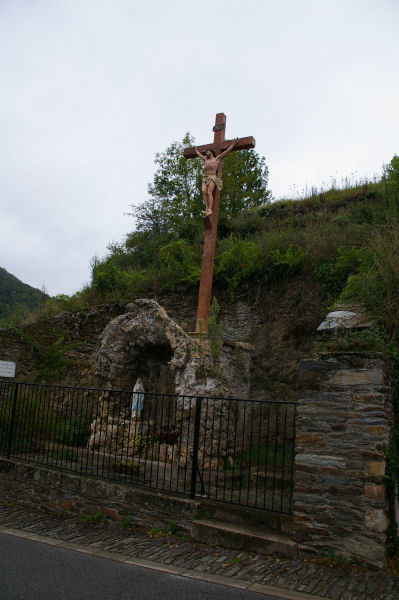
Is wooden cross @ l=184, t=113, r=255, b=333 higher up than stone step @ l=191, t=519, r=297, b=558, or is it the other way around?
wooden cross @ l=184, t=113, r=255, b=333

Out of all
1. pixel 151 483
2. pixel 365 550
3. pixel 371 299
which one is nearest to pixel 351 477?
pixel 365 550

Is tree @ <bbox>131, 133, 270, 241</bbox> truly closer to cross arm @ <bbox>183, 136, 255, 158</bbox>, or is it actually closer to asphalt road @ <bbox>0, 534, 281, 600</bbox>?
cross arm @ <bbox>183, 136, 255, 158</bbox>

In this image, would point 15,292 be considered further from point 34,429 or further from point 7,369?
point 34,429

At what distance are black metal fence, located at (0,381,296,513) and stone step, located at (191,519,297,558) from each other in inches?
16.9

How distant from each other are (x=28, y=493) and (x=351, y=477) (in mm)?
4984

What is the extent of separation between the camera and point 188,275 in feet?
41.2

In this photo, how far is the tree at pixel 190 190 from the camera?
20109 millimetres

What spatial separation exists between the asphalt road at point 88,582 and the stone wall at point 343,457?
3.27 feet

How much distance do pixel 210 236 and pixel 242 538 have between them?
21.2 ft

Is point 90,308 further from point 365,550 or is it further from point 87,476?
point 365,550

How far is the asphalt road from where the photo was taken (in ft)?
13.3

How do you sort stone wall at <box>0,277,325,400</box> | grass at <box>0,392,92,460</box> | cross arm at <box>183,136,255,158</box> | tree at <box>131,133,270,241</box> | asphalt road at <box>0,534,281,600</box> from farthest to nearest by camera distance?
tree at <box>131,133,270,241</box> < stone wall at <box>0,277,325,400</box> < cross arm at <box>183,136,255,158</box> < grass at <box>0,392,92,460</box> < asphalt road at <box>0,534,281,600</box>

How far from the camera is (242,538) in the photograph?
16.8 ft

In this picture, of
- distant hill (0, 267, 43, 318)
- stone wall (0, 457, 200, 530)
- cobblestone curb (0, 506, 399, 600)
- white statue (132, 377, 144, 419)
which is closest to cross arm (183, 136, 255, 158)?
white statue (132, 377, 144, 419)
